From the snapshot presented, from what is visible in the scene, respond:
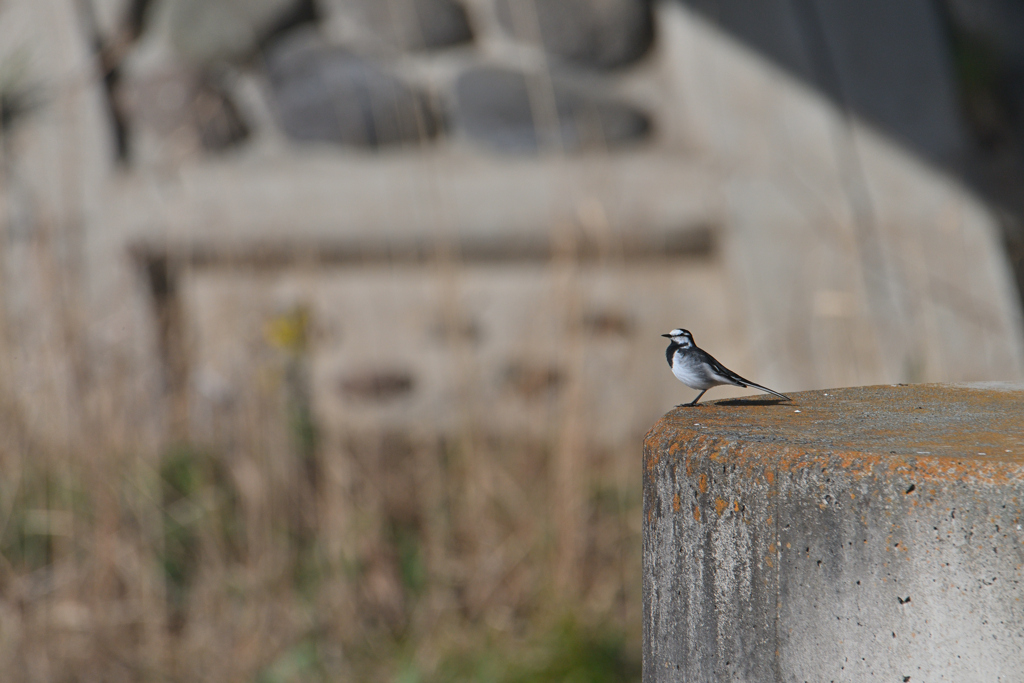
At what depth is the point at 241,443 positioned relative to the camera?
8.17ft

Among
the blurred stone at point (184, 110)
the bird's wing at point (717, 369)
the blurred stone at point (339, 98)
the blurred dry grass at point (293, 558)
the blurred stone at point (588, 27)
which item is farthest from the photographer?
the blurred stone at point (184, 110)

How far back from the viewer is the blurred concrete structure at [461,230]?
2.66m

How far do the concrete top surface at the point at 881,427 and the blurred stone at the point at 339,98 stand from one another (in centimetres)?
211

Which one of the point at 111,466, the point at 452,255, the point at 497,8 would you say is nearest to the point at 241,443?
the point at 111,466

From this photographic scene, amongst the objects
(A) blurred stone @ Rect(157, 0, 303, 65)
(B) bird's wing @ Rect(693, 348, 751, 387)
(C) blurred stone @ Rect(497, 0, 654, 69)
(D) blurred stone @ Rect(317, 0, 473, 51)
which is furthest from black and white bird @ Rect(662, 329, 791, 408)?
(A) blurred stone @ Rect(157, 0, 303, 65)

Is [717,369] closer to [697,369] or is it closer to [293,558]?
[697,369]

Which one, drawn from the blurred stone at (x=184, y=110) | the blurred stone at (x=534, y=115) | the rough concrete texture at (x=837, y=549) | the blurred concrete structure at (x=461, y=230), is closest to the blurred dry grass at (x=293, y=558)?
the blurred concrete structure at (x=461, y=230)

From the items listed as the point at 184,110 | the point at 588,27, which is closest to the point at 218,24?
the point at 184,110

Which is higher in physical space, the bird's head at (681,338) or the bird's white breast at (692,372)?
the bird's head at (681,338)

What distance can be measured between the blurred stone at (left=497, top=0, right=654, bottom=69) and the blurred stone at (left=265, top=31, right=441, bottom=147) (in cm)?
41

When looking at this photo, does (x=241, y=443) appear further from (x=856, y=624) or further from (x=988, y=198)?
(x=988, y=198)

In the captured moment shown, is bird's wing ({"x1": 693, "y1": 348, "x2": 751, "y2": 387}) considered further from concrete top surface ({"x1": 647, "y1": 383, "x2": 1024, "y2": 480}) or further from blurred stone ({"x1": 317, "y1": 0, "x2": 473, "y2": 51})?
blurred stone ({"x1": 317, "y1": 0, "x2": 473, "y2": 51})

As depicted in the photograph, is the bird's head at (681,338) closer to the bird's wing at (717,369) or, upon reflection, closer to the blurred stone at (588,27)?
the bird's wing at (717,369)

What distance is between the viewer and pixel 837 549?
862 millimetres
